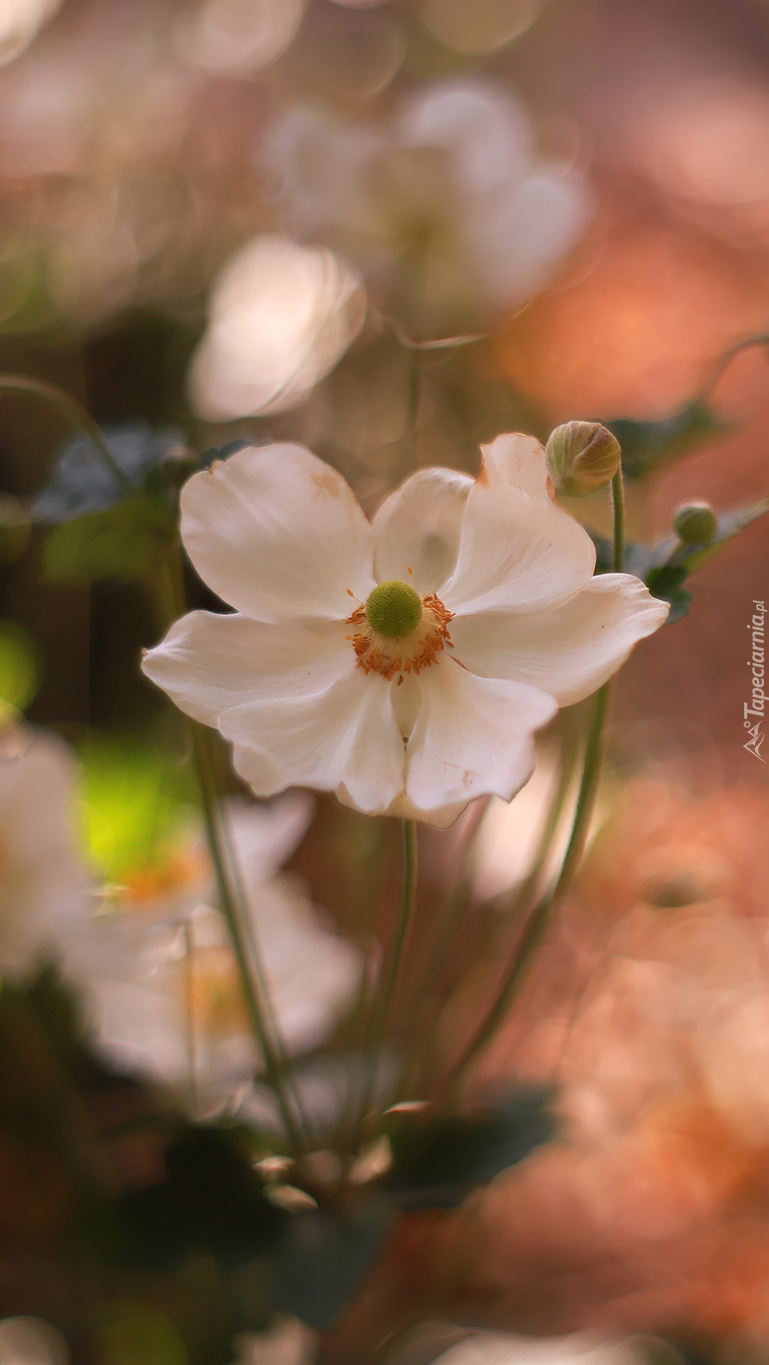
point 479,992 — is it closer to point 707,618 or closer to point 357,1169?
point 357,1169

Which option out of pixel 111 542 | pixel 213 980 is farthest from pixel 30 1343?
pixel 111 542

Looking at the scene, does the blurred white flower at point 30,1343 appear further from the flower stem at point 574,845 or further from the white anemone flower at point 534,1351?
the flower stem at point 574,845

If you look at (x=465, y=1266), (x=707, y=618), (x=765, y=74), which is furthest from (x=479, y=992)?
(x=765, y=74)

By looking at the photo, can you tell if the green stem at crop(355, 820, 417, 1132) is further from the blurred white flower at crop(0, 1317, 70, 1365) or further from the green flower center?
the blurred white flower at crop(0, 1317, 70, 1365)

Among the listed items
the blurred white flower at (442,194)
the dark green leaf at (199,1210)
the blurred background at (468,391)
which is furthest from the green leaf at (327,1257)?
the blurred white flower at (442,194)

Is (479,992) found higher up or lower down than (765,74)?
lower down

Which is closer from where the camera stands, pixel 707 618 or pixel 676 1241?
pixel 676 1241

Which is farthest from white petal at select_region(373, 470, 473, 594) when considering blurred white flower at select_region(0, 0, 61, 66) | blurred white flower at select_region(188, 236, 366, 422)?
blurred white flower at select_region(0, 0, 61, 66)
